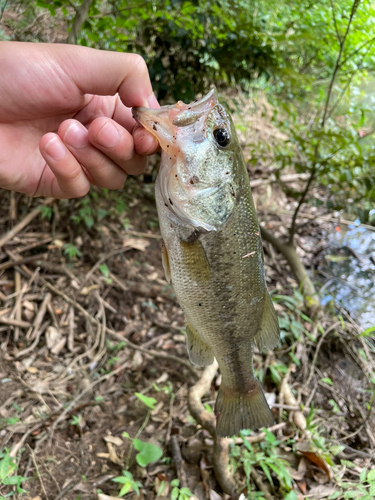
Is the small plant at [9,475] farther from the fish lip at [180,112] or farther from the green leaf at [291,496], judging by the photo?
the fish lip at [180,112]

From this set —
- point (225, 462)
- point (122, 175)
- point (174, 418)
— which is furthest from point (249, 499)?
A: point (122, 175)

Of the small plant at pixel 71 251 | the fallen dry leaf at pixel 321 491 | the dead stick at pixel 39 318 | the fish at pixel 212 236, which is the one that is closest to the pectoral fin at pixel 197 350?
the fish at pixel 212 236

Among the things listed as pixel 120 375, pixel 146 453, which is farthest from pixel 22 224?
pixel 146 453

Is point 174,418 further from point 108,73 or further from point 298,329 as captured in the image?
point 108,73

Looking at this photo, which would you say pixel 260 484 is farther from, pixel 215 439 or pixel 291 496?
pixel 215 439

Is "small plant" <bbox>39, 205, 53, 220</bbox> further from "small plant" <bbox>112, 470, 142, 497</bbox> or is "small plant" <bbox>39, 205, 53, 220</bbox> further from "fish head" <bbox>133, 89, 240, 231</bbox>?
"small plant" <bbox>112, 470, 142, 497</bbox>

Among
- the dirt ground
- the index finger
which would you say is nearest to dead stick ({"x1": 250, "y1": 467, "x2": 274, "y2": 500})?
the dirt ground
